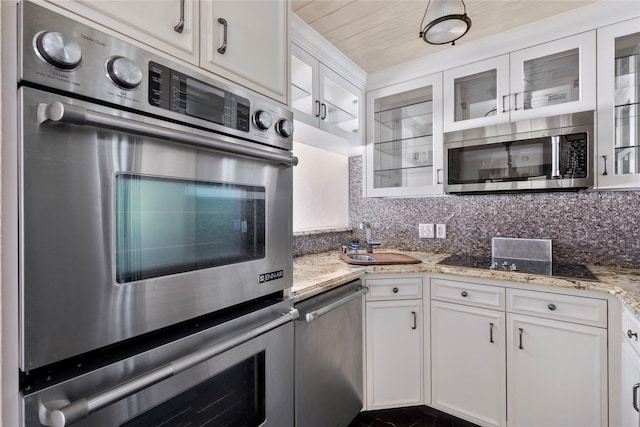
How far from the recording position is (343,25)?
181 centimetres

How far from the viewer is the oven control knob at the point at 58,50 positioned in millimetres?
604

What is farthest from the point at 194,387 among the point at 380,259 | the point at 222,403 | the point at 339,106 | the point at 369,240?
the point at 339,106

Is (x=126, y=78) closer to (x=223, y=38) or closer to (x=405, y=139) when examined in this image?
(x=223, y=38)

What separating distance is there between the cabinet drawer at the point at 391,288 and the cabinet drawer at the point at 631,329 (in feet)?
2.94

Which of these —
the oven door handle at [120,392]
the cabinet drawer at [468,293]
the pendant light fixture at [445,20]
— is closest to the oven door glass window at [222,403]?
the oven door handle at [120,392]

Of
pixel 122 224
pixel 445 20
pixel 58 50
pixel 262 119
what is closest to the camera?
pixel 58 50

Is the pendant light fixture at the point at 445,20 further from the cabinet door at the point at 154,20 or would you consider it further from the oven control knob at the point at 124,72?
the oven control knob at the point at 124,72

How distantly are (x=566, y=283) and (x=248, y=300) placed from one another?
1.47 metres

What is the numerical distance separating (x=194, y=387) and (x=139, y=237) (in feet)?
1.54

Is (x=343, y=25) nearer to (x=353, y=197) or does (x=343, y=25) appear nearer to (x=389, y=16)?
(x=389, y=16)

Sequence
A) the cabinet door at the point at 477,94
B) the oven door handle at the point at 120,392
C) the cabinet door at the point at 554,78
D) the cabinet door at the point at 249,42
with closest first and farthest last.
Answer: the oven door handle at the point at 120,392 < the cabinet door at the point at 249,42 < the cabinet door at the point at 554,78 < the cabinet door at the point at 477,94

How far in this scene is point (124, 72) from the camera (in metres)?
0.71

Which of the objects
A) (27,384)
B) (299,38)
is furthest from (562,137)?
(27,384)

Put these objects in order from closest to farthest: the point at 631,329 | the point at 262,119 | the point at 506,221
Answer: the point at 262,119 < the point at 631,329 < the point at 506,221
